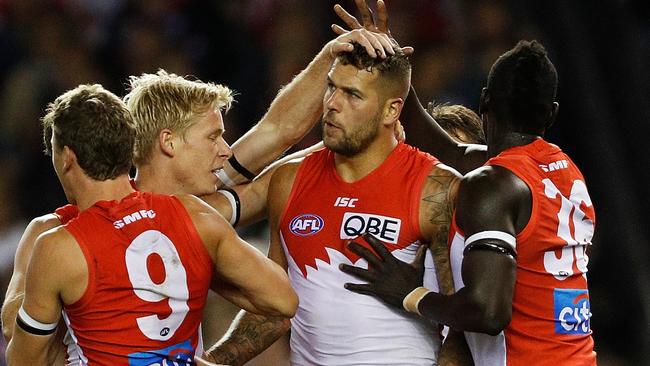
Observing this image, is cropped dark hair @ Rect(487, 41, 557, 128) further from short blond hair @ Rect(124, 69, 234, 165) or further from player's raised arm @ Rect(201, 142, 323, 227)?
short blond hair @ Rect(124, 69, 234, 165)

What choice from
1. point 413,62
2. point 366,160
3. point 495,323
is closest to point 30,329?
point 366,160

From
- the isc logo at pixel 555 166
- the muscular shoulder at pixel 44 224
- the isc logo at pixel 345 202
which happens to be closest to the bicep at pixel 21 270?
the muscular shoulder at pixel 44 224

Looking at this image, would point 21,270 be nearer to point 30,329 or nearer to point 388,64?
point 30,329

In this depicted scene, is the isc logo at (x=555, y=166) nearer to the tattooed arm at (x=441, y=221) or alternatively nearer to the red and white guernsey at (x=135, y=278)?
the tattooed arm at (x=441, y=221)

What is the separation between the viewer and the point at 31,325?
3877 millimetres

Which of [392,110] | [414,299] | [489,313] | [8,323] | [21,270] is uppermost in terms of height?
[392,110]

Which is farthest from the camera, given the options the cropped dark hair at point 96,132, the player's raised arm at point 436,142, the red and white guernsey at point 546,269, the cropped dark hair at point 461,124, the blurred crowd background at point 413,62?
the blurred crowd background at point 413,62

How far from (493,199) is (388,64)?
0.79 m

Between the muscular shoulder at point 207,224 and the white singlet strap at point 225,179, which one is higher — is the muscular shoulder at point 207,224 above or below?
above

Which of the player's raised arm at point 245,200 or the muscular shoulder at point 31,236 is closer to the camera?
the muscular shoulder at point 31,236

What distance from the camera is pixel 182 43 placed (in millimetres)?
9547

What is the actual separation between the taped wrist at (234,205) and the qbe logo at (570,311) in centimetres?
137

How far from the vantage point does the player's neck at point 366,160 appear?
463cm

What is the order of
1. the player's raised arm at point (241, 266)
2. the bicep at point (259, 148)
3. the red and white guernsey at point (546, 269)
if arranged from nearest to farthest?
the player's raised arm at point (241, 266) < the red and white guernsey at point (546, 269) < the bicep at point (259, 148)
